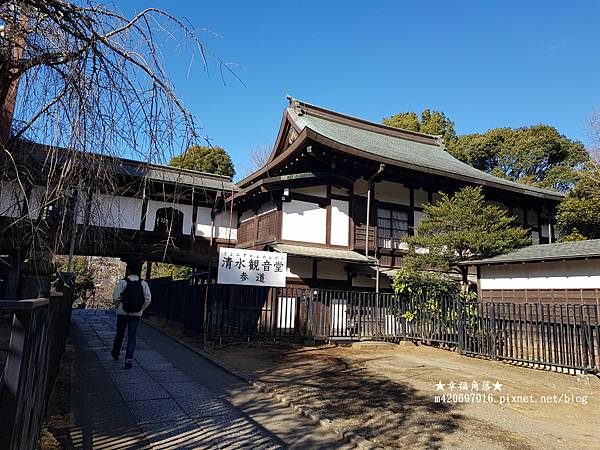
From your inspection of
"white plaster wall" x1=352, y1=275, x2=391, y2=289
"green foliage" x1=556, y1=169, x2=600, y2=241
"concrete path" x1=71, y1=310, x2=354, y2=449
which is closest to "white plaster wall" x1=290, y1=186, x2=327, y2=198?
"white plaster wall" x1=352, y1=275, x2=391, y2=289

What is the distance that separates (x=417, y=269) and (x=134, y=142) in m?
12.7

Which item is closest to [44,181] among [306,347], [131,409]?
[131,409]

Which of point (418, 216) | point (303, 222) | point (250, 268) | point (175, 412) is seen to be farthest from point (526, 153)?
→ point (175, 412)

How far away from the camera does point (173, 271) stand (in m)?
29.1

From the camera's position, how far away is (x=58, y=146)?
3008 millimetres

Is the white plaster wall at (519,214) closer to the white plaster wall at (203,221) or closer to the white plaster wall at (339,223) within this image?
the white plaster wall at (339,223)

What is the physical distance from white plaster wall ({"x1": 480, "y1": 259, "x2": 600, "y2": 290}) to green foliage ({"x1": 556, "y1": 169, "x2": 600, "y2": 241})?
283 inches

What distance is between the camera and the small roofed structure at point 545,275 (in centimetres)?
1121

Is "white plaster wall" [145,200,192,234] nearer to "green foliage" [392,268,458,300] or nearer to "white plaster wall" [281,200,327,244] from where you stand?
"white plaster wall" [281,200,327,244]

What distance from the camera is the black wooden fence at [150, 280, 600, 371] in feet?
31.0

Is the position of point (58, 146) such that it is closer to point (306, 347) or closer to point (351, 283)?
point (306, 347)

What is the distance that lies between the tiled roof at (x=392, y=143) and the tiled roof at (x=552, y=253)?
14.0 ft

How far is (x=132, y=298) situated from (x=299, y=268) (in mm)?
8482

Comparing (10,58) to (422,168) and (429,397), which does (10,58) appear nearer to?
(429,397)
